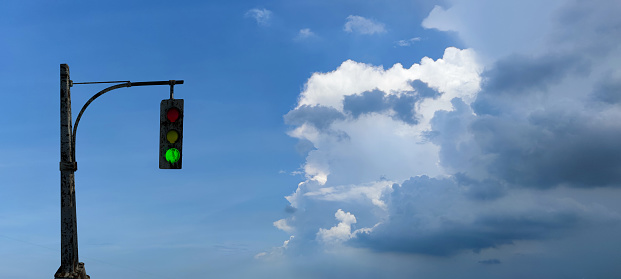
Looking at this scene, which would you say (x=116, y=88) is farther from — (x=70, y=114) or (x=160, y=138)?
(x=160, y=138)

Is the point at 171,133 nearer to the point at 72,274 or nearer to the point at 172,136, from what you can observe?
the point at 172,136

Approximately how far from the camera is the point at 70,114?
36.5 feet

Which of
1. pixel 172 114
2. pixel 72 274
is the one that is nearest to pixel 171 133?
pixel 172 114

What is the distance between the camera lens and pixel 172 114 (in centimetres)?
1003

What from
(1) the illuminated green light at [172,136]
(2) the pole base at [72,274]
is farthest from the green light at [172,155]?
(2) the pole base at [72,274]

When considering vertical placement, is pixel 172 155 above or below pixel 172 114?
below

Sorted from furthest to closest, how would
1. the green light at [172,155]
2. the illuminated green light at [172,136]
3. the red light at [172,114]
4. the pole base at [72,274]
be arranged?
the pole base at [72,274] < the red light at [172,114] < the illuminated green light at [172,136] < the green light at [172,155]

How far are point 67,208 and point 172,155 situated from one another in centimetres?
281

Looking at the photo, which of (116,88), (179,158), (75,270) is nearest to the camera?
(179,158)

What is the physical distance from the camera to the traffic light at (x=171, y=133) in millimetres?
9719

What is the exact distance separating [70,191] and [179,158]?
2800 mm

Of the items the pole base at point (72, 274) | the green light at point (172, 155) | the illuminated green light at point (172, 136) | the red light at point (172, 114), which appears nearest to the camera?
the green light at point (172, 155)

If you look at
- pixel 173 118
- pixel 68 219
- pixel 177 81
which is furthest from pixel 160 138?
pixel 68 219

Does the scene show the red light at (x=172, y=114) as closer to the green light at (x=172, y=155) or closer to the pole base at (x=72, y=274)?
the green light at (x=172, y=155)
